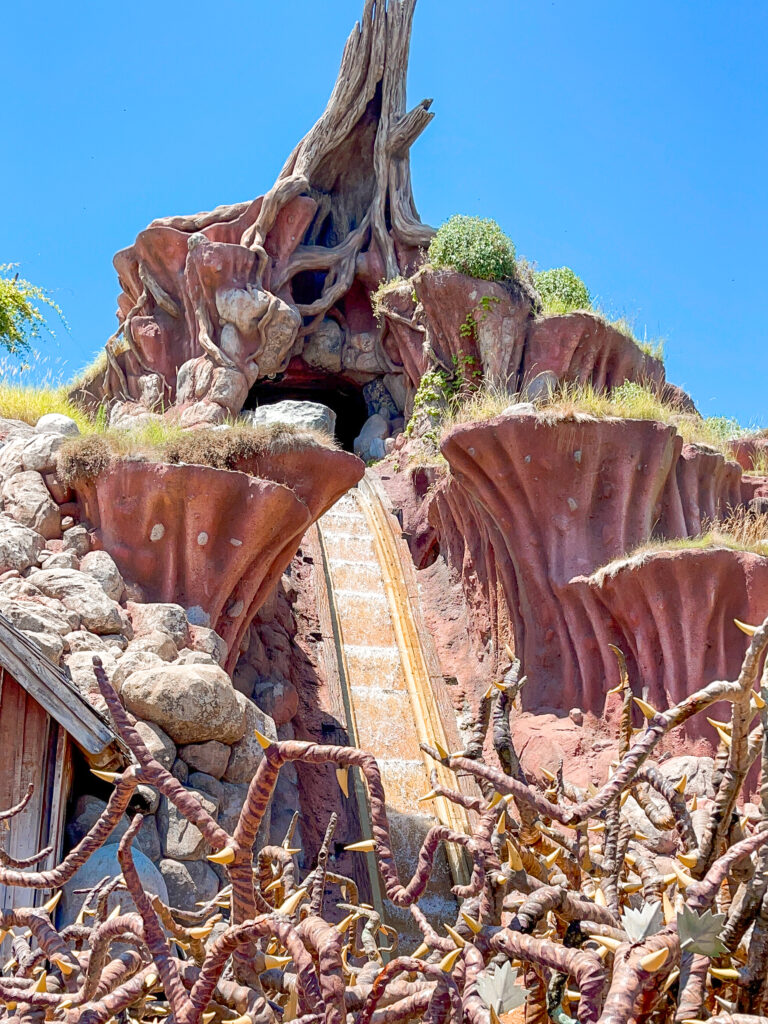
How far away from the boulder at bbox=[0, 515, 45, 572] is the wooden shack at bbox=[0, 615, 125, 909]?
1.76 m

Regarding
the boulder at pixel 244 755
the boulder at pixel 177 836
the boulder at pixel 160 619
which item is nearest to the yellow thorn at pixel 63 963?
the boulder at pixel 177 836

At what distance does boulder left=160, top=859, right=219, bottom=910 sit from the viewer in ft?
19.6

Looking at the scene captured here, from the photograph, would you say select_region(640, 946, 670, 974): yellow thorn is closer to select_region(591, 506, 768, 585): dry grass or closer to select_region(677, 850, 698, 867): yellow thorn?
select_region(677, 850, 698, 867): yellow thorn

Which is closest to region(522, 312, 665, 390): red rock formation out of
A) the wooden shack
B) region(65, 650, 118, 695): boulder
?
region(65, 650, 118, 695): boulder

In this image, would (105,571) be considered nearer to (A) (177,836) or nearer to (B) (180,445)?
(B) (180,445)

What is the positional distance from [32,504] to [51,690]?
2.88m

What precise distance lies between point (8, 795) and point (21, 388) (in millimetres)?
5421

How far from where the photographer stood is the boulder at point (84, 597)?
7.05 meters

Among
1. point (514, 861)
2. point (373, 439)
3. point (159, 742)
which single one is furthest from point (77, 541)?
point (373, 439)

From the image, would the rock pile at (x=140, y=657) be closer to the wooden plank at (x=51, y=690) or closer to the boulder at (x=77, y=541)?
the boulder at (x=77, y=541)

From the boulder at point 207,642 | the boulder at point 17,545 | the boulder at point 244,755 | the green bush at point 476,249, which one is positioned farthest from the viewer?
the green bush at point 476,249

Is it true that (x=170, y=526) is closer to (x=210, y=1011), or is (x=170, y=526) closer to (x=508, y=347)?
(x=210, y=1011)

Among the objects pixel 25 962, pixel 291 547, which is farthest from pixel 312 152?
pixel 25 962

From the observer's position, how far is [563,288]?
16.8 meters
